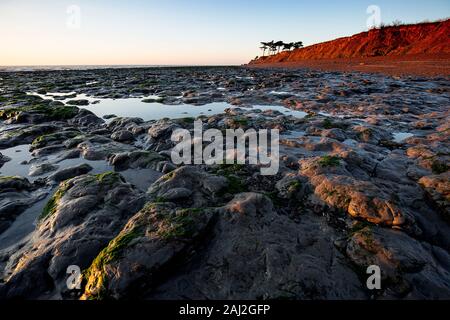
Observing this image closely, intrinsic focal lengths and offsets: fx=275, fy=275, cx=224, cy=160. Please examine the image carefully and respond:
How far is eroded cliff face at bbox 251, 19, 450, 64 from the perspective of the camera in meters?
49.0

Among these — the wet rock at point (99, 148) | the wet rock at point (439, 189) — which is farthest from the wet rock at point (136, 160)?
the wet rock at point (439, 189)

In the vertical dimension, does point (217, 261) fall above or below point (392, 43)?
below

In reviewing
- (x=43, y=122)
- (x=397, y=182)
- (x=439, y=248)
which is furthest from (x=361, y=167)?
(x=43, y=122)

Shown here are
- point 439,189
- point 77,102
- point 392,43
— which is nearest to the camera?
point 439,189

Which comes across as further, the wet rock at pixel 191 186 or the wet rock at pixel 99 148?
the wet rock at pixel 99 148

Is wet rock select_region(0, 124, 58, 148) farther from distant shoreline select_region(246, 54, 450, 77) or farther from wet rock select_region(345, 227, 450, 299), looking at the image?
distant shoreline select_region(246, 54, 450, 77)

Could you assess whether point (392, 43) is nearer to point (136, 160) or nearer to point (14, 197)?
point (136, 160)

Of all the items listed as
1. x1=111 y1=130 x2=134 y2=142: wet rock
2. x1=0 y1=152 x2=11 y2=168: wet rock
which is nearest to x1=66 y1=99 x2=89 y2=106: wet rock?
x1=111 y1=130 x2=134 y2=142: wet rock

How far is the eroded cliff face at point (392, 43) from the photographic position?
49.0 m

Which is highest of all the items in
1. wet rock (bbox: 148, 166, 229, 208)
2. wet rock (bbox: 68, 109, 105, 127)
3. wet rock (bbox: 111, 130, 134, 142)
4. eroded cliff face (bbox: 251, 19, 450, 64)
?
eroded cliff face (bbox: 251, 19, 450, 64)

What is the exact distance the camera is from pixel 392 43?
62062mm

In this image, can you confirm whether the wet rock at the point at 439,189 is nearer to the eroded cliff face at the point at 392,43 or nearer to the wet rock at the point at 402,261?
the wet rock at the point at 402,261

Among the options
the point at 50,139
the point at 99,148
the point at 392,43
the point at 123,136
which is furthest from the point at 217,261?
the point at 392,43
